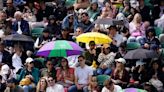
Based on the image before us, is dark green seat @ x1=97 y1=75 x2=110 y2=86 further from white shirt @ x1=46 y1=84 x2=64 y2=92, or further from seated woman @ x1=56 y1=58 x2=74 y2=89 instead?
white shirt @ x1=46 y1=84 x2=64 y2=92

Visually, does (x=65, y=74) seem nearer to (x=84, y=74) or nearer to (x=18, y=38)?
(x=84, y=74)

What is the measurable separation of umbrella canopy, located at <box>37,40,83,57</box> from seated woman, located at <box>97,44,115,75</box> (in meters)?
0.69

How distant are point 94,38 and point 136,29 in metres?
1.95

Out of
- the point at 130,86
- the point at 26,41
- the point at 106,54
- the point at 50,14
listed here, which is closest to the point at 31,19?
the point at 50,14

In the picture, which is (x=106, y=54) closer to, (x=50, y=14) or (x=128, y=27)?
(x=128, y=27)

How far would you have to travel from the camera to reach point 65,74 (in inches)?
755

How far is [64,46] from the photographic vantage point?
63.7 ft

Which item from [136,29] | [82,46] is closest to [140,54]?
[82,46]

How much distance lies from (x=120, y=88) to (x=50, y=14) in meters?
5.93

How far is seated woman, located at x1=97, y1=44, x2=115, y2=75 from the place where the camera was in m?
19.6

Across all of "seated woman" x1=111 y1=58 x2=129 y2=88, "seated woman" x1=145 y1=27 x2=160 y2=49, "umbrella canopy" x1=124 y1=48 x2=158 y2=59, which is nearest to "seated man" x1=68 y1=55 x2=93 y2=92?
"seated woman" x1=111 y1=58 x2=129 y2=88

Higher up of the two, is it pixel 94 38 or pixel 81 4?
pixel 81 4

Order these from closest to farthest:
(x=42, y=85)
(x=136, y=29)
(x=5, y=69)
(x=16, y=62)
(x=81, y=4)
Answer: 1. (x=42, y=85)
2. (x=5, y=69)
3. (x=16, y=62)
4. (x=136, y=29)
5. (x=81, y=4)

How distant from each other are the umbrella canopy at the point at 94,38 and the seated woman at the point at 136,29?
1.21m
